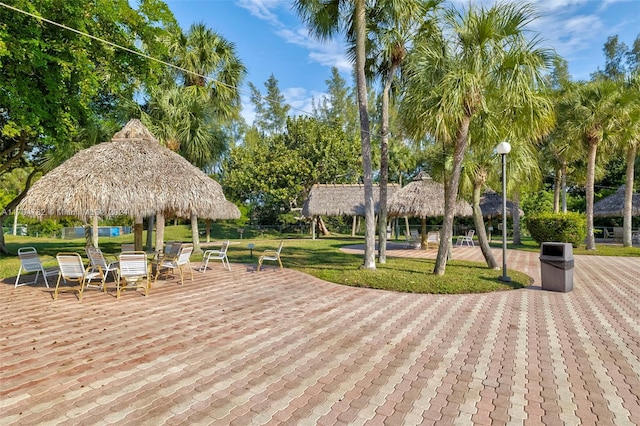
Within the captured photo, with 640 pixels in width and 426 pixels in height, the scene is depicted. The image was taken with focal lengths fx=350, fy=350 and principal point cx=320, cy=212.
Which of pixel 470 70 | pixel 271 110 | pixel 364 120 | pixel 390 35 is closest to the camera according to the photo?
pixel 470 70

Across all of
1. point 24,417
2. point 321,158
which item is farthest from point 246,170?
point 24,417

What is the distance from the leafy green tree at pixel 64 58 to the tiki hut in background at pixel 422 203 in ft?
43.7

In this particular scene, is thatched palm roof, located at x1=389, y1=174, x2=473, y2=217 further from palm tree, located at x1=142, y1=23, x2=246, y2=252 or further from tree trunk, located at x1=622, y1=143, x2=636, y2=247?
palm tree, located at x1=142, y1=23, x2=246, y2=252

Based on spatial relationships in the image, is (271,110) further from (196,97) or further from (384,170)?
(384,170)

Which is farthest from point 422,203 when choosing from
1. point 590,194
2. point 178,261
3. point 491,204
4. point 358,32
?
point 178,261

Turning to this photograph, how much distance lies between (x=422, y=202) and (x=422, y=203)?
2.9 inches

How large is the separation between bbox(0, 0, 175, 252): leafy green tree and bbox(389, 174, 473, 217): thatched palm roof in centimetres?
1330

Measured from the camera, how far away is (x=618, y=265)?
12023 mm

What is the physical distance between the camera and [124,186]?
7.83 meters

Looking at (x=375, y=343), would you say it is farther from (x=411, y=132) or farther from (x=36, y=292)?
(x=36, y=292)

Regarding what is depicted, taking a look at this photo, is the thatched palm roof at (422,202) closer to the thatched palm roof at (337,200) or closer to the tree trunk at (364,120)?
the thatched palm roof at (337,200)

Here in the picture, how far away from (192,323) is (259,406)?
2.75 metres

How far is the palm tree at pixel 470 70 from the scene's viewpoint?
26.9 feet

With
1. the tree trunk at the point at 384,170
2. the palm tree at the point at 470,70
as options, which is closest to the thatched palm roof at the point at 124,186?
the tree trunk at the point at 384,170
